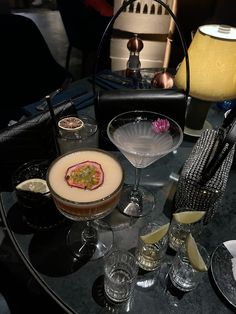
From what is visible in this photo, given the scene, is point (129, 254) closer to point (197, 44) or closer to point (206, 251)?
point (206, 251)

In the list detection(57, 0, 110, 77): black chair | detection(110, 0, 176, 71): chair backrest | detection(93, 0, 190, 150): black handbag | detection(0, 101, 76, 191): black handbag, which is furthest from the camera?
detection(57, 0, 110, 77): black chair

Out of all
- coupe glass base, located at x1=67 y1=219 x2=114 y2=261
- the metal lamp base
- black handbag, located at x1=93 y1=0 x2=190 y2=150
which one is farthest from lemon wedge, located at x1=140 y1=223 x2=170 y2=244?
the metal lamp base

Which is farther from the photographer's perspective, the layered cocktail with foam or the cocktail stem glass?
the cocktail stem glass

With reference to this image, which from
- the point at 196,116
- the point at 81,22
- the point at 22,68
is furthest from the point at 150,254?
the point at 81,22

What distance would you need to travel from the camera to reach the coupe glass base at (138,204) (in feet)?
3.36

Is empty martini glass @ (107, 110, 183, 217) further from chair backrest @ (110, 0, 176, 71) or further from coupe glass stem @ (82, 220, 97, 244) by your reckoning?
chair backrest @ (110, 0, 176, 71)

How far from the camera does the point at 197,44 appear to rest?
3.85 ft

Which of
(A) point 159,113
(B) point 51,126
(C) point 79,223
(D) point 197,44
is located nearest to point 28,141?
(B) point 51,126

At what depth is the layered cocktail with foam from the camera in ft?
2.54

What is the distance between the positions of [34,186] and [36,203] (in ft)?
0.21

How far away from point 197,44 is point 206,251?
800mm

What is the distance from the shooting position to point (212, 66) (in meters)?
1.14

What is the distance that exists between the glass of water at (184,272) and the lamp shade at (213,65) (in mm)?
644

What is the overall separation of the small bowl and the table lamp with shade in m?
0.68
